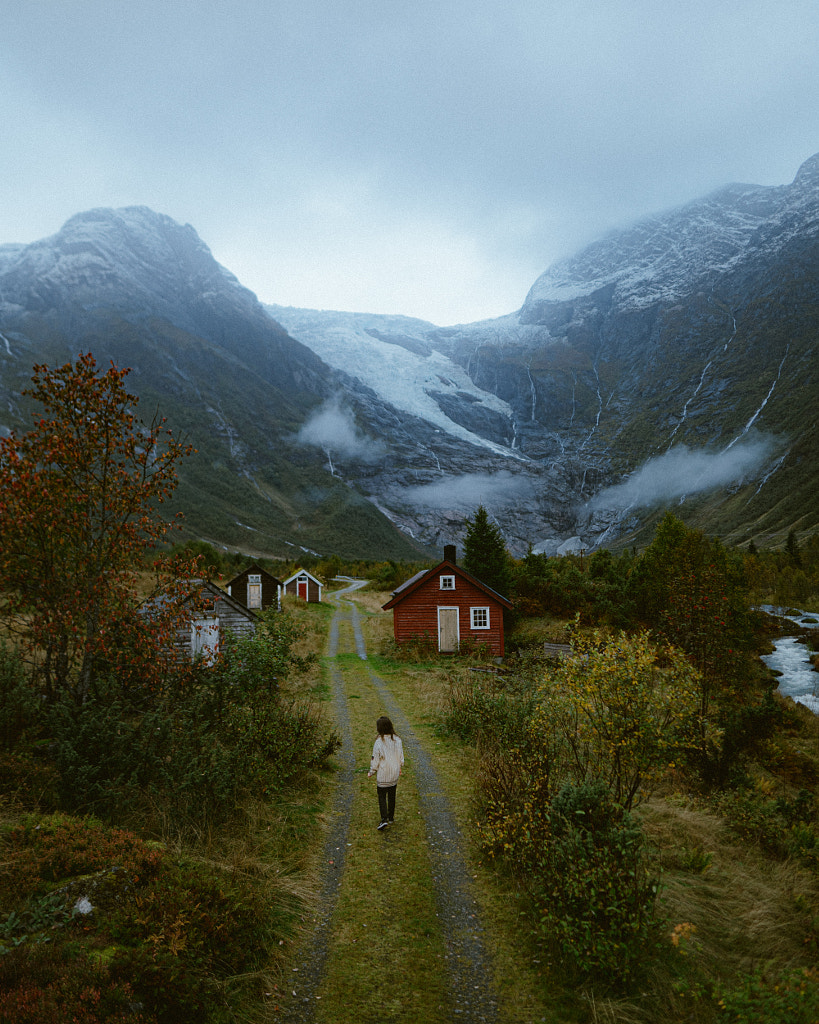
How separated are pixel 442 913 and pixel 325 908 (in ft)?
5.22

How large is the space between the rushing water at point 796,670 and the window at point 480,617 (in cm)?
1733

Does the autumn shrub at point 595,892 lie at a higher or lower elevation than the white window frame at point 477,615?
lower

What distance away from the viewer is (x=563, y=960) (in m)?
6.30

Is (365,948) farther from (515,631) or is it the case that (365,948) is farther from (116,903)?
(515,631)

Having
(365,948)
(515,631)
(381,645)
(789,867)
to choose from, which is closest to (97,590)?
(365,948)

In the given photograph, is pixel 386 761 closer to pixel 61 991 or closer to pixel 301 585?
pixel 61 991

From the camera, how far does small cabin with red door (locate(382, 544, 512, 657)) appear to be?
34594mm

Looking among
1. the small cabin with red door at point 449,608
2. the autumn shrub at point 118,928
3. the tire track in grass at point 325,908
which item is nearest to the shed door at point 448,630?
the small cabin with red door at point 449,608

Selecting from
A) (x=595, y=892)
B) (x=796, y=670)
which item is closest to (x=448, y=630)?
(x=796, y=670)

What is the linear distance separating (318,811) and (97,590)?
18.9ft

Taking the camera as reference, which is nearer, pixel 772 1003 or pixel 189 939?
pixel 772 1003

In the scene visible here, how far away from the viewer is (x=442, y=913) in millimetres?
7336

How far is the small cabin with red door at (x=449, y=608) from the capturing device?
34.6 m

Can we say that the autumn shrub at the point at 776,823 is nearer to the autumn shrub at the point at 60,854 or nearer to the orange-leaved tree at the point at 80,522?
the autumn shrub at the point at 60,854
